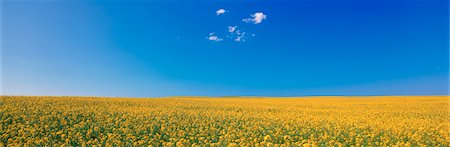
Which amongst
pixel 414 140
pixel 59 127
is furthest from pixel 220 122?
pixel 414 140

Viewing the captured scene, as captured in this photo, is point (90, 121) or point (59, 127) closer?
point (59, 127)

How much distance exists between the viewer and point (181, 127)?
14.4m

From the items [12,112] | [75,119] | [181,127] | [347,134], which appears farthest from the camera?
[12,112]

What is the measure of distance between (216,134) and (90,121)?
241 inches

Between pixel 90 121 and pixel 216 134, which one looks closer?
pixel 216 134

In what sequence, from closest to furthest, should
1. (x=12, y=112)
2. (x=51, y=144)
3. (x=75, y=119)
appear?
1. (x=51, y=144)
2. (x=75, y=119)
3. (x=12, y=112)

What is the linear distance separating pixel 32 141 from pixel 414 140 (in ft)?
43.0

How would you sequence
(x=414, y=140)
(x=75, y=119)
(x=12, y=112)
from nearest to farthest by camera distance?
(x=414, y=140) < (x=75, y=119) < (x=12, y=112)

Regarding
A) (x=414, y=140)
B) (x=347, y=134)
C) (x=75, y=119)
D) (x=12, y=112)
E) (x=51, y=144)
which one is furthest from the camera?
(x=12, y=112)

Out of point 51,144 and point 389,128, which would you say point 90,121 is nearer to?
point 51,144

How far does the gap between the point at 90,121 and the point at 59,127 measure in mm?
1420

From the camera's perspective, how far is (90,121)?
15.3m

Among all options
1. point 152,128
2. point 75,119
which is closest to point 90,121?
point 75,119

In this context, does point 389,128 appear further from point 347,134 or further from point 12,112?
point 12,112
